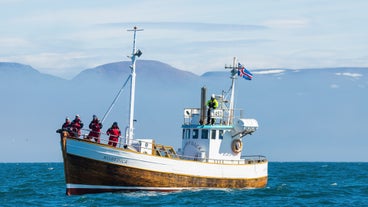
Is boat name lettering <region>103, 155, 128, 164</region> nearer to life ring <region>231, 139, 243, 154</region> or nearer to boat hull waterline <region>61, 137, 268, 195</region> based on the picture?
boat hull waterline <region>61, 137, 268, 195</region>

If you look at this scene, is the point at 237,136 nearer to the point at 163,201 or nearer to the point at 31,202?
the point at 163,201

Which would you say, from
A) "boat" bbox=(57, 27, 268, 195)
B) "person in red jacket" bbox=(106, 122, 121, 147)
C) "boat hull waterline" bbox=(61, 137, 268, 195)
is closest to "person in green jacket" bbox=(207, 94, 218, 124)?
"boat" bbox=(57, 27, 268, 195)

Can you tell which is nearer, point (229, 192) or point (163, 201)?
point (163, 201)

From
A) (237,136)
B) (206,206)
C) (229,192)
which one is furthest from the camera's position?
(237,136)

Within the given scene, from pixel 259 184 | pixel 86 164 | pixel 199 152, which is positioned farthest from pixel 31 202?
pixel 259 184

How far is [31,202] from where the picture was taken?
4569cm

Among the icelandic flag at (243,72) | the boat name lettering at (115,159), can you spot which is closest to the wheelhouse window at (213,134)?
the icelandic flag at (243,72)

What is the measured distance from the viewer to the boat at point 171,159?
45.2 meters

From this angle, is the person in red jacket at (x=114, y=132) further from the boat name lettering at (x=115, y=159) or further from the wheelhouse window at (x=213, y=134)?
the wheelhouse window at (x=213, y=134)

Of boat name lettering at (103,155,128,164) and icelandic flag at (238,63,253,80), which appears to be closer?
boat name lettering at (103,155,128,164)

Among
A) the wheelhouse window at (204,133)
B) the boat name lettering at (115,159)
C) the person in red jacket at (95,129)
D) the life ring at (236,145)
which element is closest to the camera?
the boat name lettering at (115,159)

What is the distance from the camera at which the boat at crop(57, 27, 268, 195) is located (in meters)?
45.2

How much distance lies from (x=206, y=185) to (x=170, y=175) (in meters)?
3.52

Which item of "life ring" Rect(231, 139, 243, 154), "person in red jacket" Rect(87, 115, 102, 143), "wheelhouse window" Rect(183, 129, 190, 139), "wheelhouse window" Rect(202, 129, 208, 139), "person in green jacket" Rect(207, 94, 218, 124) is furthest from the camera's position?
"life ring" Rect(231, 139, 243, 154)
